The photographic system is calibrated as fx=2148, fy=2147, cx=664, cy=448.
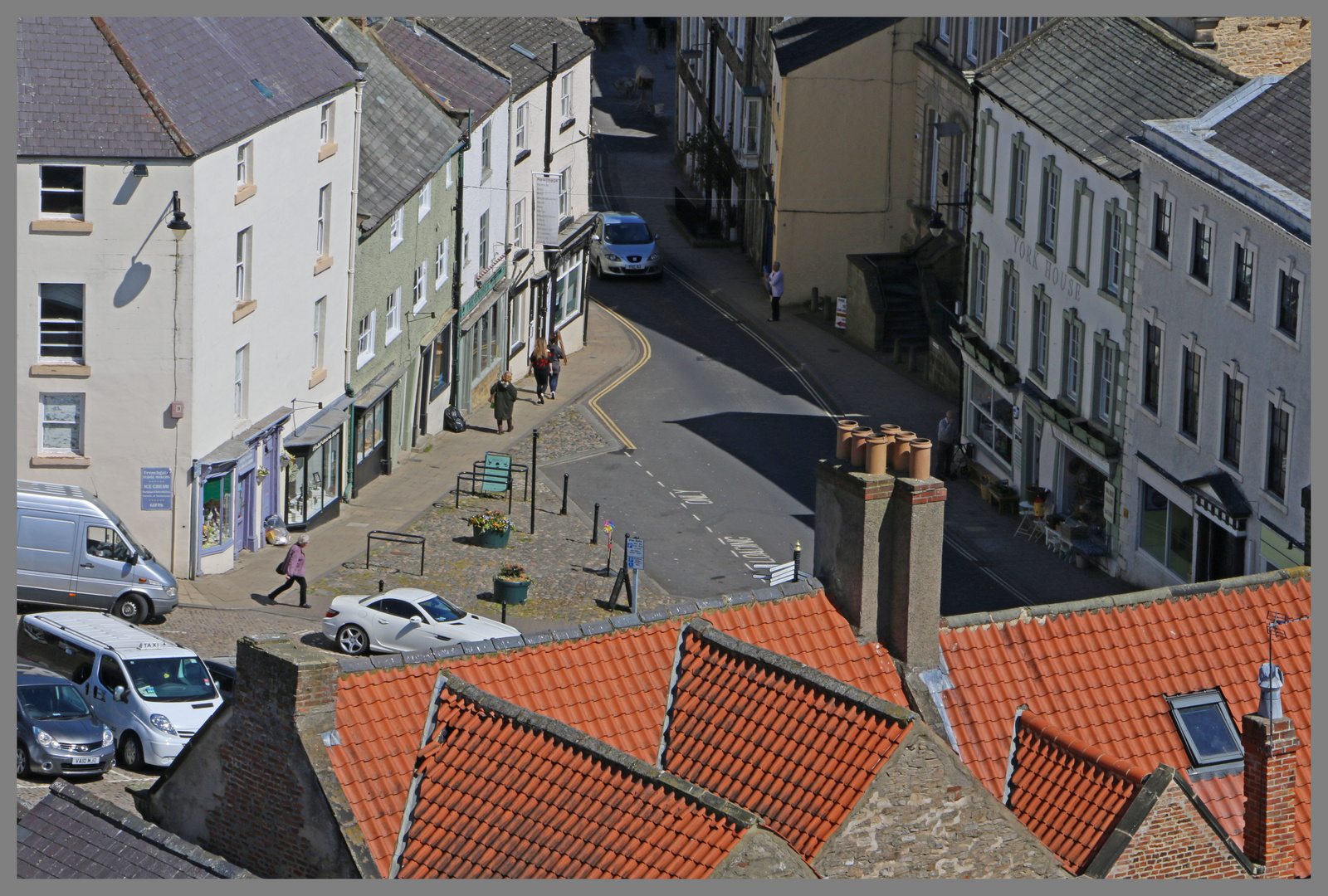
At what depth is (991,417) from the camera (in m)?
54.9

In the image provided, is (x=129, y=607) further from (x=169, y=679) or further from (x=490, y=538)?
(x=490, y=538)

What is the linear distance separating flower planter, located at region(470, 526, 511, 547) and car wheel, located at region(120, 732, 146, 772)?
13985 millimetres

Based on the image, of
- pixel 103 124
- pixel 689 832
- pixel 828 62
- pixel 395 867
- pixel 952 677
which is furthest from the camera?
Answer: pixel 828 62

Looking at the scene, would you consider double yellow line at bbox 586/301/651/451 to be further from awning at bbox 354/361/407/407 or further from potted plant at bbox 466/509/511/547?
potted plant at bbox 466/509/511/547

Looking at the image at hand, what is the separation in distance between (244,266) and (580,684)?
77.8 feet

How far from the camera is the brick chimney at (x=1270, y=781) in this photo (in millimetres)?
22562

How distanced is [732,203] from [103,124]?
42.3 metres

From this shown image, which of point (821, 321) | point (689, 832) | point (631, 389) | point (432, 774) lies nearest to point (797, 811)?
point (689, 832)

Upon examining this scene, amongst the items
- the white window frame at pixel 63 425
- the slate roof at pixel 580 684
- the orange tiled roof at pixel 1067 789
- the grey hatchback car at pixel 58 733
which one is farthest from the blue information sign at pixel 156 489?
the orange tiled roof at pixel 1067 789

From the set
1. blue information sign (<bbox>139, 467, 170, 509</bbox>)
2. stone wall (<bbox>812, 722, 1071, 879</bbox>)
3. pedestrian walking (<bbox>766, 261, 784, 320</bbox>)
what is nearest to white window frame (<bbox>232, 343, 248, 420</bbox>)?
blue information sign (<bbox>139, 467, 170, 509</bbox>)

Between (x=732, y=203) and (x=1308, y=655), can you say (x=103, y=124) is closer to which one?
(x=1308, y=655)

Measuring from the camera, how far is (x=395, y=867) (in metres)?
21.1

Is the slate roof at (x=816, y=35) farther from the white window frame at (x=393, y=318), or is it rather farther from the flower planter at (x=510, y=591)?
the flower planter at (x=510, y=591)

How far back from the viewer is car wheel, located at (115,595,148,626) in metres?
41.3
